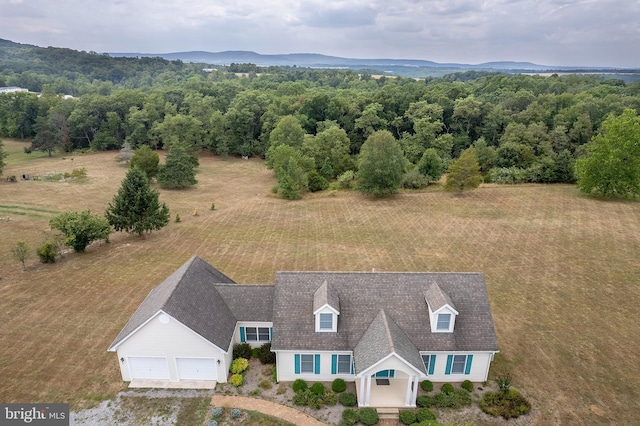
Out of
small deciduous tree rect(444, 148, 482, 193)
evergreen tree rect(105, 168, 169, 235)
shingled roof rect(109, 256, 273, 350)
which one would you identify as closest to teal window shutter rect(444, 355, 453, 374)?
shingled roof rect(109, 256, 273, 350)

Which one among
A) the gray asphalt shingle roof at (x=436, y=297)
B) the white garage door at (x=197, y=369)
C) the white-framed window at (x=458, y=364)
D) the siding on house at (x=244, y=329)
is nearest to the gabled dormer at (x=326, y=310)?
the siding on house at (x=244, y=329)

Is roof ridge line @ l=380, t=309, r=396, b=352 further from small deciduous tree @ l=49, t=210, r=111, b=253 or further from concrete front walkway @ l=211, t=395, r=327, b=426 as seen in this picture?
small deciduous tree @ l=49, t=210, r=111, b=253

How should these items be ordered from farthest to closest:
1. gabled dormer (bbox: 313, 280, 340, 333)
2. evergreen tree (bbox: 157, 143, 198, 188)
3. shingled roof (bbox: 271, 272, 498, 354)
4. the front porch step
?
evergreen tree (bbox: 157, 143, 198, 188) → shingled roof (bbox: 271, 272, 498, 354) → gabled dormer (bbox: 313, 280, 340, 333) → the front porch step

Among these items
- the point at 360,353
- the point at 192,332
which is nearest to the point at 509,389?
the point at 360,353

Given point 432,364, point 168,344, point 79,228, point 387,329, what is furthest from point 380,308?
point 79,228

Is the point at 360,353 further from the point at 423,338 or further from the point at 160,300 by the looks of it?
the point at 160,300

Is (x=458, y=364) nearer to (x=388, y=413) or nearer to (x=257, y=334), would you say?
(x=388, y=413)
